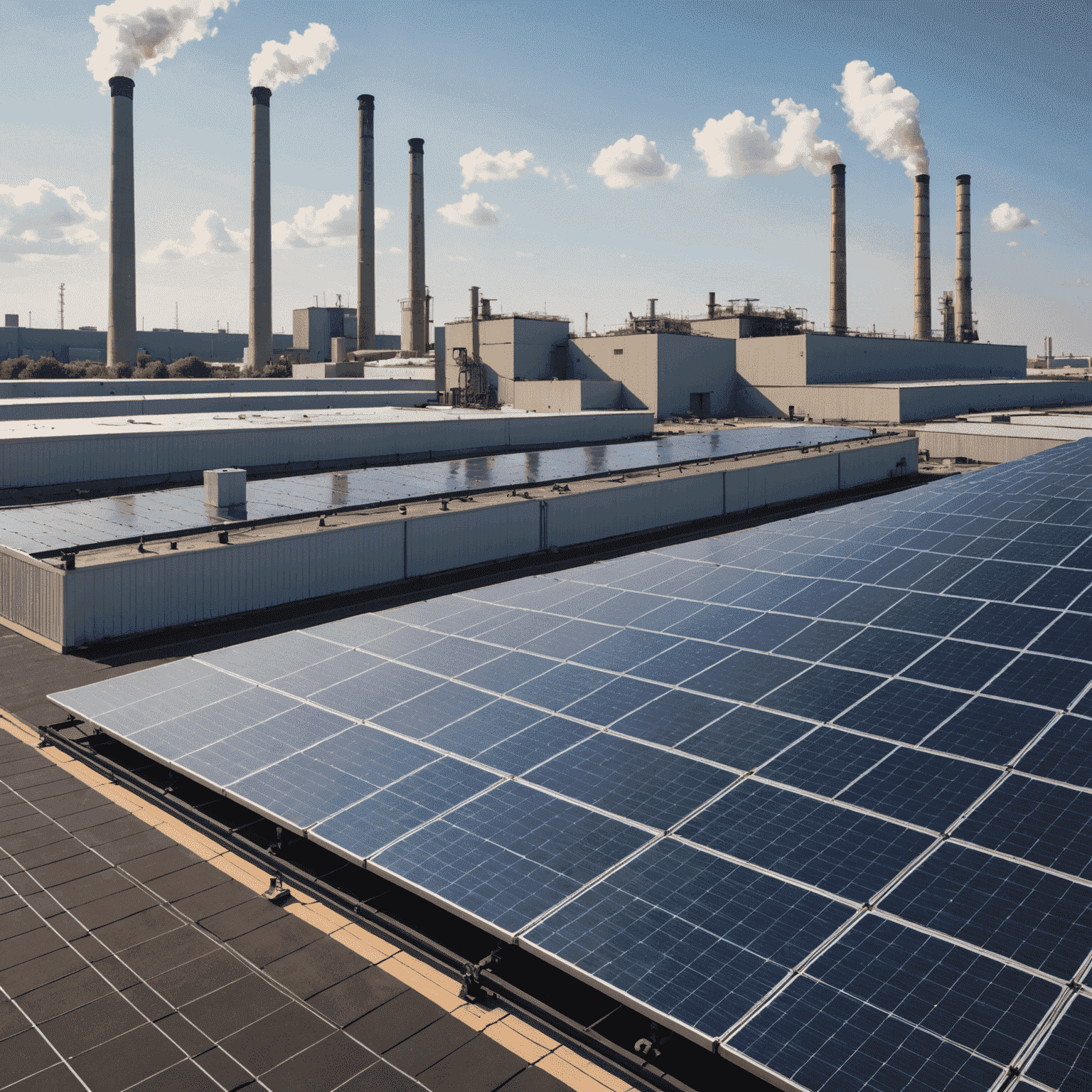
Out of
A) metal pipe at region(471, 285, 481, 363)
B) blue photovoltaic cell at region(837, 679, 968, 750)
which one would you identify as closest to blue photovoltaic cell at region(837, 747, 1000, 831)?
blue photovoltaic cell at region(837, 679, 968, 750)

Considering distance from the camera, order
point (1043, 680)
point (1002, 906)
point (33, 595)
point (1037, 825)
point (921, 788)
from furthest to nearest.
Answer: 1. point (33, 595)
2. point (1043, 680)
3. point (921, 788)
4. point (1037, 825)
5. point (1002, 906)

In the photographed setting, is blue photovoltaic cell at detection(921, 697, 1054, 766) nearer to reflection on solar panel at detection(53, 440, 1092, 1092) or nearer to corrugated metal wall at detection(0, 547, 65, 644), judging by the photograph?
reflection on solar panel at detection(53, 440, 1092, 1092)

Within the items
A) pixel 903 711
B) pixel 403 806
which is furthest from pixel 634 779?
pixel 903 711

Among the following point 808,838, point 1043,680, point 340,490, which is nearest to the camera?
point 808,838

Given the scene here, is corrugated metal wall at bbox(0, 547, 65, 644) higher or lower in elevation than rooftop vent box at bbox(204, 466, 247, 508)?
lower

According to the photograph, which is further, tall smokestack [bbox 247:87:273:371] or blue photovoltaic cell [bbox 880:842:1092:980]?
tall smokestack [bbox 247:87:273:371]

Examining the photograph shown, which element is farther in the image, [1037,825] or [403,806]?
[403,806]

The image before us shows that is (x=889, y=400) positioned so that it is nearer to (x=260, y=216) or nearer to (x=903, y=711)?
(x=903, y=711)
